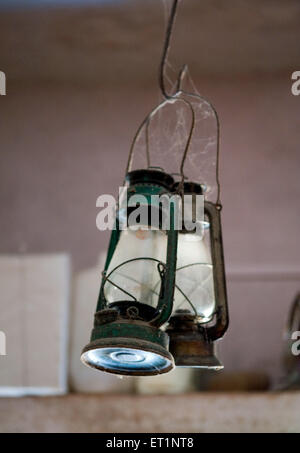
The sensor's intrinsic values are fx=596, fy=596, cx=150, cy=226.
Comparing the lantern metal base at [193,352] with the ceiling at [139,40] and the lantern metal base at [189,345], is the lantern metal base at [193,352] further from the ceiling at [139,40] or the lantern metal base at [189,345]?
the ceiling at [139,40]

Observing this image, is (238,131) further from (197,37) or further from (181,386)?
(181,386)

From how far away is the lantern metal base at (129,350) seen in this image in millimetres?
867

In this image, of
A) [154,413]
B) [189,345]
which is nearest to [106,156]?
[154,413]

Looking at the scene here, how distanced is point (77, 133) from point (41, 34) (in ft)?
1.67

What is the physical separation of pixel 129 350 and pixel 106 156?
2216 mm

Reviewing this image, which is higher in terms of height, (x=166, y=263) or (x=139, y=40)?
(x=139, y=40)

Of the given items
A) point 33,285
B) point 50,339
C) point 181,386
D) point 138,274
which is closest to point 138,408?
point 181,386

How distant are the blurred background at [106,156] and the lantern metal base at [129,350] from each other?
1.60 m

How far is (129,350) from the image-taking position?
2.89 feet

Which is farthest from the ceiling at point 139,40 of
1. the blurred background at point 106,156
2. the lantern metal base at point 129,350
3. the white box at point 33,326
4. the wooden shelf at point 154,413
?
the lantern metal base at point 129,350

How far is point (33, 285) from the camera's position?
2.69 meters

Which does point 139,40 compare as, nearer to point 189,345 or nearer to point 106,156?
point 106,156

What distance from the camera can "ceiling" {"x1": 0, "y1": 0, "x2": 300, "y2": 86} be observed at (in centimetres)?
278

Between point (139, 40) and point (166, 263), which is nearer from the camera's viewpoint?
point (166, 263)
